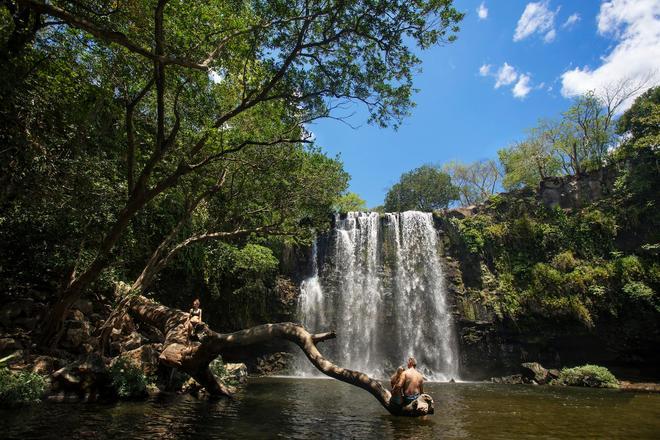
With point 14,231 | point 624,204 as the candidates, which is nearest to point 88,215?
point 14,231

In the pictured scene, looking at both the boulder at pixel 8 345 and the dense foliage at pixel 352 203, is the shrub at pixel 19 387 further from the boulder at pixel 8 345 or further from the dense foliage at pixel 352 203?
the dense foliage at pixel 352 203

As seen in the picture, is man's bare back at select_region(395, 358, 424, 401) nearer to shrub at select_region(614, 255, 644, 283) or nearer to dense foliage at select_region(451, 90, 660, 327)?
dense foliage at select_region(451, 90, 660, 327)

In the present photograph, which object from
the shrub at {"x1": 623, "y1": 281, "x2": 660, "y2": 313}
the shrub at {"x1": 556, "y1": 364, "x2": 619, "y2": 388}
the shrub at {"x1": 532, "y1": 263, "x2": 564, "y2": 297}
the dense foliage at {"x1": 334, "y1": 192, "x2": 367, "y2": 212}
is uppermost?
the dense foliage at {"x1": 334, "y1": 192, "x2": 367, "y2": 212}

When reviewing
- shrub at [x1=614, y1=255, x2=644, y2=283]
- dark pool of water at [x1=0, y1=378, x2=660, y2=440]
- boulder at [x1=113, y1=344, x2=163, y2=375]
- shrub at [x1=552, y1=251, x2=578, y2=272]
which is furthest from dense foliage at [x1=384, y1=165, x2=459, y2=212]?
boulder at [x1=113, y1=344, x2=163, y2=375]

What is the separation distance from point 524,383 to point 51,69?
24.2 metres

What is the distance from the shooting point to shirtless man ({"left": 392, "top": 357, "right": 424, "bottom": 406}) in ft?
31.3

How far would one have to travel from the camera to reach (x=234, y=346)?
32.9 ft

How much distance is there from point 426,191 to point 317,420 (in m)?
41.8

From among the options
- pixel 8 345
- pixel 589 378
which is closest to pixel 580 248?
pixel 589 378

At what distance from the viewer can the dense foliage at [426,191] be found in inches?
1902

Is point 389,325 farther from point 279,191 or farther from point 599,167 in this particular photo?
point 599,167

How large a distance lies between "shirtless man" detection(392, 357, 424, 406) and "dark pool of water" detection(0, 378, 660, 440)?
20.8 inches

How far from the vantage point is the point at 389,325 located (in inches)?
1009

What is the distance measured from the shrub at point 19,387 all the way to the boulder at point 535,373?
21435 millimetres
